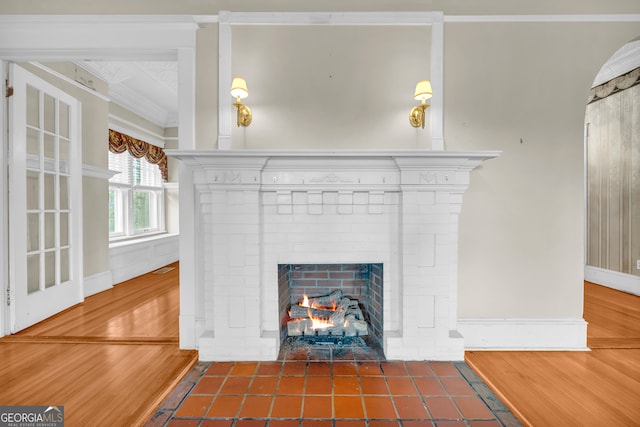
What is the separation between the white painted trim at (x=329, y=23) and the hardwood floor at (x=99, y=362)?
5.30 feet

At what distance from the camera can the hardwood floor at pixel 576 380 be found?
160cm

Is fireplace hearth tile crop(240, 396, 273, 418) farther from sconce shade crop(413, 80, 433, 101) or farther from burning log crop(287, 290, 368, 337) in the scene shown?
sconce shade crop(413, 80, 433, 101)

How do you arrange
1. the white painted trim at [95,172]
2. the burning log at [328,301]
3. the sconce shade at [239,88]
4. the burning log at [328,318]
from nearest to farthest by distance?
1. the sconce shade at [239,88]
2. the burning log at [328,318]
3. the burning log at [328,301]
4. the white painted trim at [95,172]

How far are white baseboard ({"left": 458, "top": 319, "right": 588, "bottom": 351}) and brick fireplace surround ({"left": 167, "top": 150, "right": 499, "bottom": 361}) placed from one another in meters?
0.21

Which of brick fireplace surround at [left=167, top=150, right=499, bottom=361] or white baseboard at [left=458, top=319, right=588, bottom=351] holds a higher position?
brick fireplace surround at [left=167, top=150, right=499, bottom=361]

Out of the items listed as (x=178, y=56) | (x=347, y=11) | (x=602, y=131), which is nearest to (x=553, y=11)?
(x=347, y=11)

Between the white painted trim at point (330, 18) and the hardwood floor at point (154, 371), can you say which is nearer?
the hardwood floor at point (154, 371)

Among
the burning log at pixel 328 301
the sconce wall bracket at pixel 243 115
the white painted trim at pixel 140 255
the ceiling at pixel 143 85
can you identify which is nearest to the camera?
the sconce wall bracket at pixel 243 115

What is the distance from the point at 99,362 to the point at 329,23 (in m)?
2.95

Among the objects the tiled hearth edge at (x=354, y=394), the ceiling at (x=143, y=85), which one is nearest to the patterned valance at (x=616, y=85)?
Answer: the tiled hearth edge at (x=354, y=394)

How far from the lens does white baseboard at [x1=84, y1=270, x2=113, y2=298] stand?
3461mm

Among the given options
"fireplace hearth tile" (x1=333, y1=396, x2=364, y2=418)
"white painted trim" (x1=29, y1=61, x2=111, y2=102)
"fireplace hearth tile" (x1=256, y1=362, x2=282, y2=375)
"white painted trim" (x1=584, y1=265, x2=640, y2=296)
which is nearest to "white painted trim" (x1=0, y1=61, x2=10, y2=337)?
"white painted trim" (x1=29, y1=61, x2=111, y2=102)

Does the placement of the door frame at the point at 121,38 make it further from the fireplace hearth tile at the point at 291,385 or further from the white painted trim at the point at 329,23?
the fireplace hearth tile at the point at 291,385

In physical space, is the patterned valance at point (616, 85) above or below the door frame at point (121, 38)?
above
